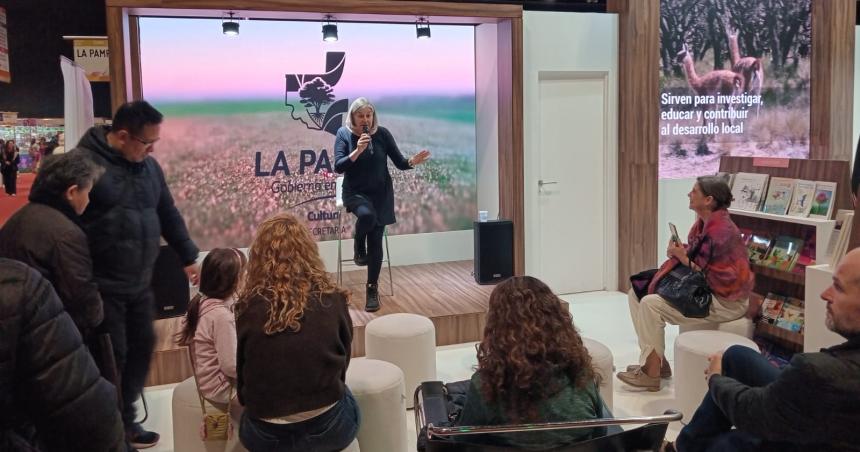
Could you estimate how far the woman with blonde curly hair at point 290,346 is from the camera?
2.29 metres

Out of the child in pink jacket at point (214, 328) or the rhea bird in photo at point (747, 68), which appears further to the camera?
the rhea bird in photo at point (747, 68)

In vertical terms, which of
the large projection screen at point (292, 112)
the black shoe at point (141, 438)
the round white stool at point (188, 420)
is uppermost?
the large projection screen at point (292, 112)

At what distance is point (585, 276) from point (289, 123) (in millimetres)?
2944

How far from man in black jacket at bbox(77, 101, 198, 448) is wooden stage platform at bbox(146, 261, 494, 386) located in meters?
1.08

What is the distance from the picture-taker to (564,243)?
6457 millimetres

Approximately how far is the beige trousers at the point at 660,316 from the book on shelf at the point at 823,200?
66 centimetres

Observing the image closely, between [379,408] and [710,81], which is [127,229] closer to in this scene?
[379,408]

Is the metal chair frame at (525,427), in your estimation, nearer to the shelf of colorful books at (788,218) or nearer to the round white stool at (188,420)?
the round white stool at (188,420)

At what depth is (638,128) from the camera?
20.4 feet

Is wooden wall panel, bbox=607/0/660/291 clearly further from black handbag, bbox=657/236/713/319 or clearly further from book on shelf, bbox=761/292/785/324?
black handbag, bbox=657/236/713/319

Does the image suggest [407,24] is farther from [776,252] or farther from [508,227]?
[776,252]

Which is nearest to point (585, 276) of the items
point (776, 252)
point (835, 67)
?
point (776, 252)

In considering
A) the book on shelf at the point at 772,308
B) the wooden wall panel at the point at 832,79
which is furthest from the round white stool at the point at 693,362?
the wooden wall panel at the point at 832,79

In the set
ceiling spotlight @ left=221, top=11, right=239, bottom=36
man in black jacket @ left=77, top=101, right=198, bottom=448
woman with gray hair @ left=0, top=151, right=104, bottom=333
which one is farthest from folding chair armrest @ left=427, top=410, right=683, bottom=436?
ceiling spotlight @ left=221, top=11, right=239, bottom=36
